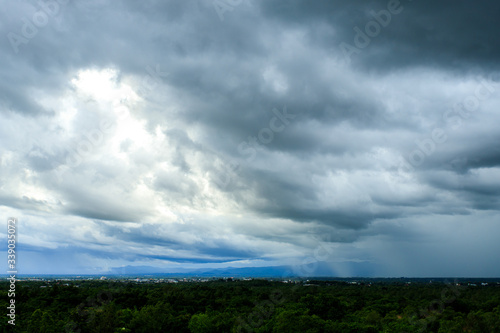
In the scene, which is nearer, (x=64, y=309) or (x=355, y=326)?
(x=355, y=326)

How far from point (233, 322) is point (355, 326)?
21005 millimetres

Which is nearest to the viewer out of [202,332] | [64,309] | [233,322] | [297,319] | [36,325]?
[36,325]

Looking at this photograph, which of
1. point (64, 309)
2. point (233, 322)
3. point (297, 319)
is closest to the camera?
point (297, 319)

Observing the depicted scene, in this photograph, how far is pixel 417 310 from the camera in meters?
95.2

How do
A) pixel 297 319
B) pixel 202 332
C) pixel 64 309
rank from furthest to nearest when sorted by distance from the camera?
pixel 64 309
pixel 202 332
pixel 297 319

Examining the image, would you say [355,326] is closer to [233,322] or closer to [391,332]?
[391,332]

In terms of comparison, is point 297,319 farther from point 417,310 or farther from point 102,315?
point 417,310

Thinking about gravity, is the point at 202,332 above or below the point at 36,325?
below

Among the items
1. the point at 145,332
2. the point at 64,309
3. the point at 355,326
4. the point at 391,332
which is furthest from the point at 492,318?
the point at 64,309

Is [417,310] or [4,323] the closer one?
[4,323]

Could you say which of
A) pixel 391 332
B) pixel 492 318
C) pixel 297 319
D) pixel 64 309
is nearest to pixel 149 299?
pixel 64 309

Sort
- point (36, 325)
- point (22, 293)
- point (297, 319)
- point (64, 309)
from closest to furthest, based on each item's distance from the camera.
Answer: point (36, 325) → point (297, 319) → point (64, 309) → point (22, 293)

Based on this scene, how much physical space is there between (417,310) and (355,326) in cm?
4535

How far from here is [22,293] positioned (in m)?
104
